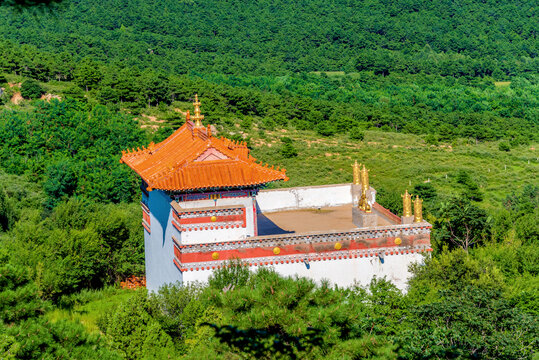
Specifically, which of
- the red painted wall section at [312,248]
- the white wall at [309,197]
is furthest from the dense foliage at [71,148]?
the red painted wall section at [312,248]

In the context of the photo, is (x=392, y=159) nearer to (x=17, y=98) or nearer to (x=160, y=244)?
(x=17, y=98)

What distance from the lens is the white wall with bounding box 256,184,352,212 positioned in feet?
117

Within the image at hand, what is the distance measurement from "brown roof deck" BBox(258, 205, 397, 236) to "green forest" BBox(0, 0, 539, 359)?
4481 mm

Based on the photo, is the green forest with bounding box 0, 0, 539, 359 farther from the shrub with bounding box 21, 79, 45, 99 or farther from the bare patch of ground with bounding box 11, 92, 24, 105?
the bare patch of ground with bounding box 11, 92, 24, 105

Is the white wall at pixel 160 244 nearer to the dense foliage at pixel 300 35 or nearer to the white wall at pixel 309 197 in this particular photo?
the white wall at pixel 309 197

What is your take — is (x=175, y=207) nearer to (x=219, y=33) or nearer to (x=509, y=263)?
(x=509, y=263)

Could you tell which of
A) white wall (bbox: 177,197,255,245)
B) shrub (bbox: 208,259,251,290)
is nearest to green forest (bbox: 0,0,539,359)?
shrub (bbox: 208,259,251,290)

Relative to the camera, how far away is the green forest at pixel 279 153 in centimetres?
1973

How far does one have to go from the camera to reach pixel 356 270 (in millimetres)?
27766

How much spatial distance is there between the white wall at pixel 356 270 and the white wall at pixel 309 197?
8.06 meters

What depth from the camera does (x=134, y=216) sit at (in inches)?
1788

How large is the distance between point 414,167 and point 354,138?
13.7 metres

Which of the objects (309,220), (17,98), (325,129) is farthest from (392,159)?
(309,220)

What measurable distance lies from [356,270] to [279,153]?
4936 cm
